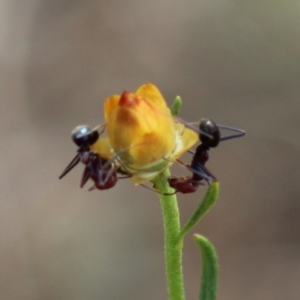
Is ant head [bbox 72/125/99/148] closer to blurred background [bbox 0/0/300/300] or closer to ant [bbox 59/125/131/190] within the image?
ant [bbox 59/125/131/190]

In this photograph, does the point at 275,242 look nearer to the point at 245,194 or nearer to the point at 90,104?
the point at 245,194

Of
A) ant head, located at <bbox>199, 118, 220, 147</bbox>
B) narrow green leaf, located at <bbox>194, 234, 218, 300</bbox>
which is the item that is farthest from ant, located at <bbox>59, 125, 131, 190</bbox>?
narrow green leaf, located at <bbox>194, 234, 218, 300</bbox>

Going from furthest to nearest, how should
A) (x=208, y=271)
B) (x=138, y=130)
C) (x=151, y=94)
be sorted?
(x=208, y=271) < (x=151, y=94) < (x=138, y=130)

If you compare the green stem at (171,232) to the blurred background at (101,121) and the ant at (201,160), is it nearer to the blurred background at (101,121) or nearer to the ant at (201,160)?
the ant at (201,160)

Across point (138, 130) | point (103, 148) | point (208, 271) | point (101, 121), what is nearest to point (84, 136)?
point (103, 148)

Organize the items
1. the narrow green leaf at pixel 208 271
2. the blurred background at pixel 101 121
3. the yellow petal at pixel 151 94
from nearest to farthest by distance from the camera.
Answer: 1. the yellow petal at pixel 151 94
2. the narrow green leaf at pixel 208 271
3. the blurred background at pixel 101 121

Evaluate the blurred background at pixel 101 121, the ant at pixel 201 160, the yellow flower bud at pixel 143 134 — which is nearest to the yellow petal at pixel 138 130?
the yellow flower bud at pixel 143 134

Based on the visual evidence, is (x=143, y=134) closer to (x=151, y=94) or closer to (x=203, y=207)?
(x=151, y=94)
